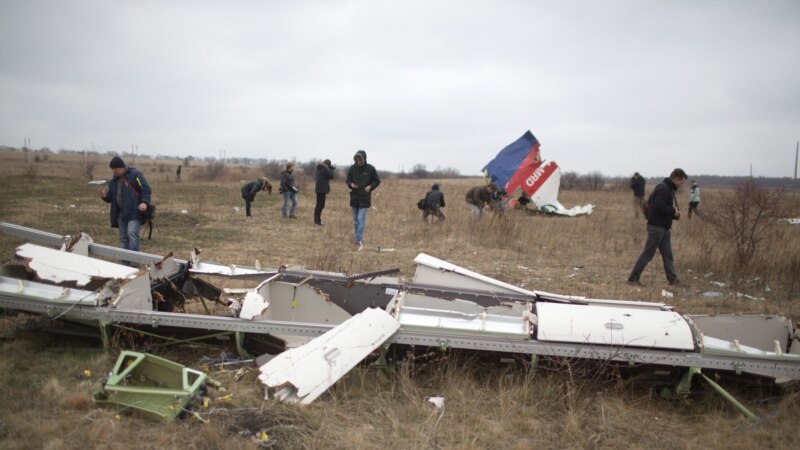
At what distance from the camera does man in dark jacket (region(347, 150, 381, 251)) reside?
9797 millimetres

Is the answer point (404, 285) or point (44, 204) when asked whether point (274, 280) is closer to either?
point (404, 285)

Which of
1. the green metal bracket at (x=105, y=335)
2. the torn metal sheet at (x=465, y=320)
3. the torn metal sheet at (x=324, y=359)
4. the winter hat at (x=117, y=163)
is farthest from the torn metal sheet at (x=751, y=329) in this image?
the winter hat at (x=117, y=163)

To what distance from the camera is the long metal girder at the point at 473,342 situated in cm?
370

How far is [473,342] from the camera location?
387 cm

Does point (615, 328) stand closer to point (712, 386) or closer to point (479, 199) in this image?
point (712, 386)

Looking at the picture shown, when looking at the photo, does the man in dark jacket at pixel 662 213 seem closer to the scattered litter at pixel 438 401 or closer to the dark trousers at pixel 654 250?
the dark trousers at pixel 654 250

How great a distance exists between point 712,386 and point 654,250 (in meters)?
4.22

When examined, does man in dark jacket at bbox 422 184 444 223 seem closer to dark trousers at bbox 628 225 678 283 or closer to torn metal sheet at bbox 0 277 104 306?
dark trousers at bbox 628 225 678 283

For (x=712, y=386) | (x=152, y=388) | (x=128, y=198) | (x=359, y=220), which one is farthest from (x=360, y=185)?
(x=712, y=386)

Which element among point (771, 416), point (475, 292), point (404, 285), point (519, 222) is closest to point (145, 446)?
point (404, 285)

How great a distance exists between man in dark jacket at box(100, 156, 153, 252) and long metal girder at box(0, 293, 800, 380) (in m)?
2.69

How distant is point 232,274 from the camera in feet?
17.4

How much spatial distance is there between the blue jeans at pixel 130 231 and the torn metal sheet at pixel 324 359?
3.96 m

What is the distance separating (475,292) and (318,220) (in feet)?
27.3
